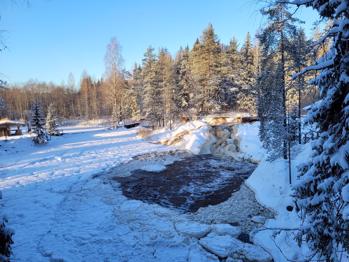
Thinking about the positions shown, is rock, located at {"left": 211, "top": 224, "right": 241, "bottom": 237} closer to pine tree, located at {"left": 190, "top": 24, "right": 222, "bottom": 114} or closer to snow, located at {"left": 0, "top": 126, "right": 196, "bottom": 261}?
snow, located at {"left": 0, "top": 126, "right": 196, "bottom": 261}

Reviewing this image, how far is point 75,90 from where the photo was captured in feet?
220

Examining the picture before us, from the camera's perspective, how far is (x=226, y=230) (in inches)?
283

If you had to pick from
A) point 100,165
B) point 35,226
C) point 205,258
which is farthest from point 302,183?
point 100,165

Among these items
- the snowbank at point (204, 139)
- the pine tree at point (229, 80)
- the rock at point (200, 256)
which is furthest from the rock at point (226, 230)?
the pine tree at point (229, 80)

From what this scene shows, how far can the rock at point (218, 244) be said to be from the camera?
613 centimetres

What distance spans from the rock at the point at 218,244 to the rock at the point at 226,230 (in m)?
0.23

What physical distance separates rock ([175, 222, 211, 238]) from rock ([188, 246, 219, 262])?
667mm

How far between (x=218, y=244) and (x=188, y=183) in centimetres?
550

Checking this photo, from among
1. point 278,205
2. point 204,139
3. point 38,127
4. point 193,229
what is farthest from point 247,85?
point 193,229

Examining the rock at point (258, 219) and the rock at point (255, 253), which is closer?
the rock at point (255, 253)

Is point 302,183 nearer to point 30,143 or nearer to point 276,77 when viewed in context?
point 276,77

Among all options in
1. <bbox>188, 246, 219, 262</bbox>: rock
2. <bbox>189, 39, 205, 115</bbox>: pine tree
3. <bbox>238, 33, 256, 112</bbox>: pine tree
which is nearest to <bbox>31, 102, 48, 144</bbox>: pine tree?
<bbox>189, 39, 205, 115</bbox>: pine tree

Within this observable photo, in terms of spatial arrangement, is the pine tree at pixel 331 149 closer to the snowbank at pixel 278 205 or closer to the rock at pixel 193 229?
the snowbank at pixel 278 205

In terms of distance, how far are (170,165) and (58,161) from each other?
7597 millimetres
